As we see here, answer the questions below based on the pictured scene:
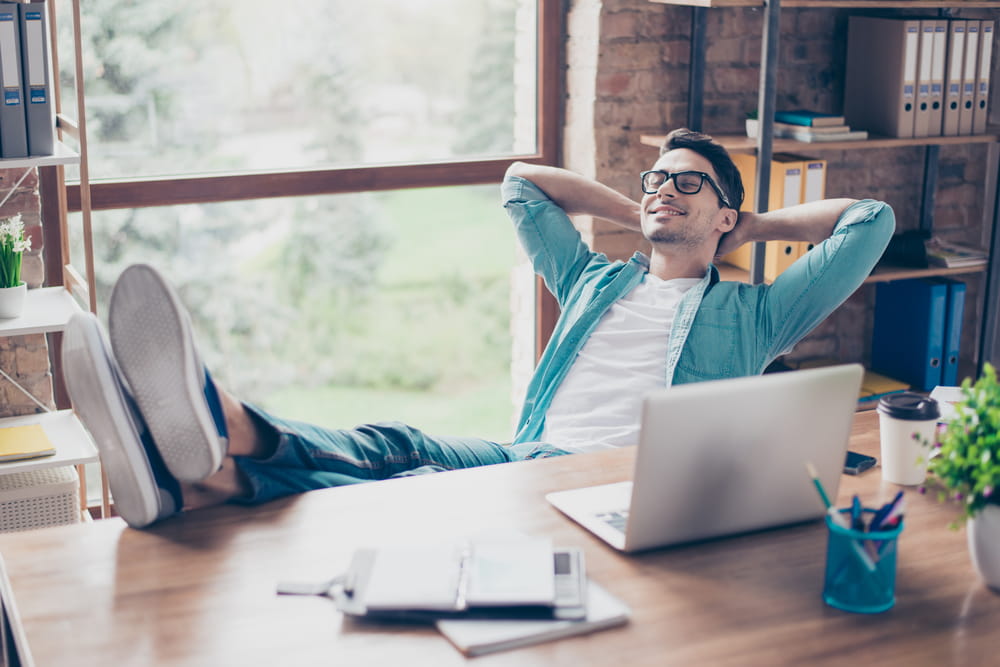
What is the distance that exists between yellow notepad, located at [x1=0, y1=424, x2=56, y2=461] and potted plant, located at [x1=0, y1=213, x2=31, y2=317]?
305 millimetres

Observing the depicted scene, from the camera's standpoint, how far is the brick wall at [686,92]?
3217mm

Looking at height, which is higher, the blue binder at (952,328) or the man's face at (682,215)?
the man's face at (682,215)

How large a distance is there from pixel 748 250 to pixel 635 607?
2021 millimetres

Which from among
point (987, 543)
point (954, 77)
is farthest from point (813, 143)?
point (987, 543)

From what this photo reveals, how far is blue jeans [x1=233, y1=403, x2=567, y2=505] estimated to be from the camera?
1.66m

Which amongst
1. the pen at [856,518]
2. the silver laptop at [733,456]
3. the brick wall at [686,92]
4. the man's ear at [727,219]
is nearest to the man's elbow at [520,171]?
the man's ear at [727,219]

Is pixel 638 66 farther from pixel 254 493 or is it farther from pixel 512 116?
pixel 254 493

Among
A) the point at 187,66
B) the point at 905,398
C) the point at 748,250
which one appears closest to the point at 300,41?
the point at 187,66

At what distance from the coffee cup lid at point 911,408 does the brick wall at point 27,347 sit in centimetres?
213

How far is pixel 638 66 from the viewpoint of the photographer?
3.23 metres

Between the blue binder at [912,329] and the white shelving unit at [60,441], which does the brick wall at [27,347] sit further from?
the blue binder at [912,329]

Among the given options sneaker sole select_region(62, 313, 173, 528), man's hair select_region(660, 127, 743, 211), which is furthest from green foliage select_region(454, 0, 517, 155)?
sneaker sole select_region(62, 313, 173, 528)

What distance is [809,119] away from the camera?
3.11 meters

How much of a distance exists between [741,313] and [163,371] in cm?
125
